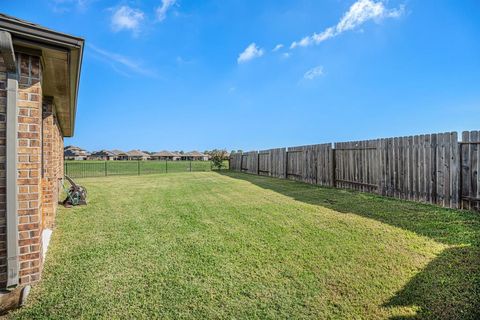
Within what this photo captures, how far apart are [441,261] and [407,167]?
4413mm

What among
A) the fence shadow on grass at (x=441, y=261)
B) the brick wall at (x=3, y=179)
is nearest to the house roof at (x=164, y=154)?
the fence shadow on grass at (x=441, y=261)

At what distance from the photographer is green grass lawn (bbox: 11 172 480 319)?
2.19 meters

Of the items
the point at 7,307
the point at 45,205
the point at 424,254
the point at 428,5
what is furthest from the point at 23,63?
the point at 428,5

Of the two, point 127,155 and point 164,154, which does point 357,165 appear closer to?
point 127,155

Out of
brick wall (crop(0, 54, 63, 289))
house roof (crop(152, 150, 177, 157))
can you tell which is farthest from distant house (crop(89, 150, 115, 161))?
brick wall (crop(0, 54, 63, 289))

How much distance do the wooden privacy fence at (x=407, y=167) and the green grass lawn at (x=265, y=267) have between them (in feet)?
2.22

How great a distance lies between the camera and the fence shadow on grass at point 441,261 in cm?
219

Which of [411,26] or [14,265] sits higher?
[411,26]

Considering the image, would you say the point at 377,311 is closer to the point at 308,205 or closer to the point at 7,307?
the point at 7,307

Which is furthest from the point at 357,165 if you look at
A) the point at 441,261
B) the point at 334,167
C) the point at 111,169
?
the point at 111,169

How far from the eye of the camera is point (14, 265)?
2.43 meters

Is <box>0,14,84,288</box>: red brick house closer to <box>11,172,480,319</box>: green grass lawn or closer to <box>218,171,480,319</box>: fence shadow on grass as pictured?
<box>11,172,480,319</box>: green grass lawn

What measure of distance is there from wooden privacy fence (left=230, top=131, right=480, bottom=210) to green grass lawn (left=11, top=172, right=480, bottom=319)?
0.68 metres

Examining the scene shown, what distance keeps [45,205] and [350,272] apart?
503cm
